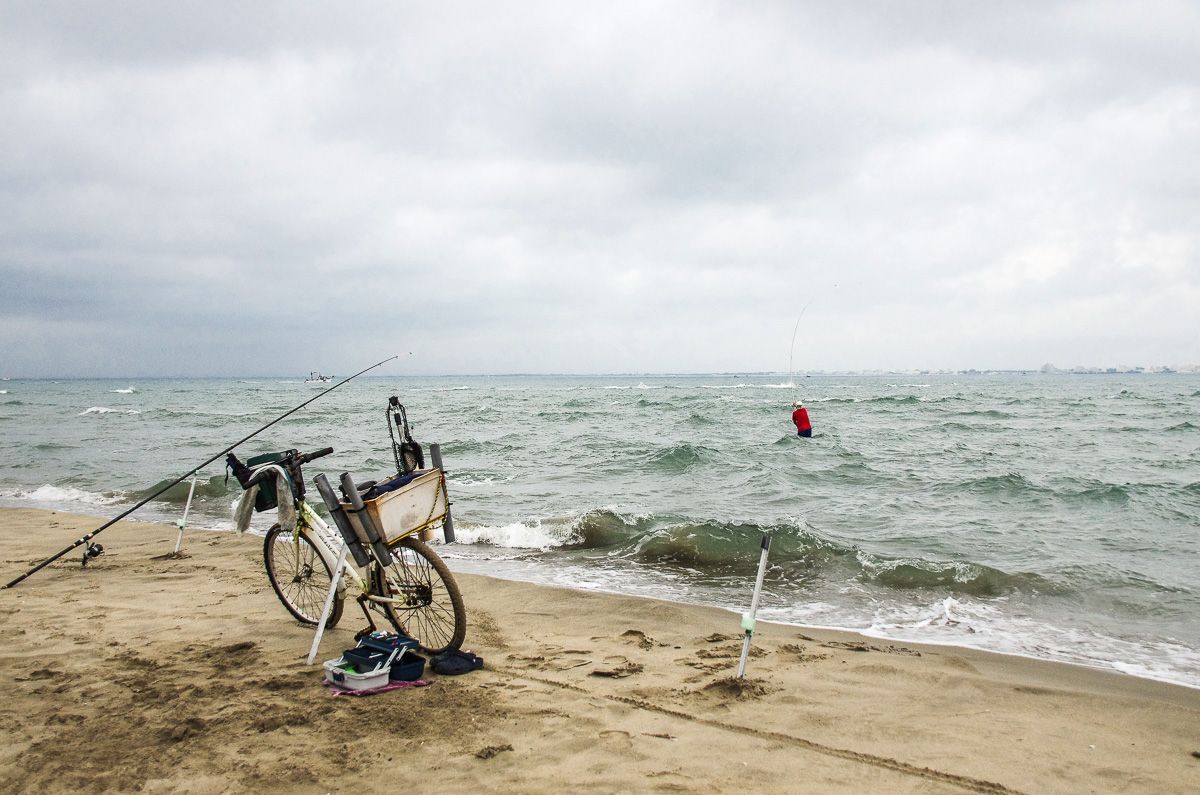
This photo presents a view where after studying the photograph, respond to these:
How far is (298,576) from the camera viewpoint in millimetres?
6129

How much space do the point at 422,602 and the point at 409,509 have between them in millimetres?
772

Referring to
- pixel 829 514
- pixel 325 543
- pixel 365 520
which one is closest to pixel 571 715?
pixel 365 520

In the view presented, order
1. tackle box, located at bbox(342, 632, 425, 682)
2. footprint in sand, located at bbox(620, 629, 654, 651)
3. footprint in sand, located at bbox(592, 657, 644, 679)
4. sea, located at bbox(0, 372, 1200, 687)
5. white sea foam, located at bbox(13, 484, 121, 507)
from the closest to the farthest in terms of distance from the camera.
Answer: tackle box, located at bbox(342, 632, 425, 682), footprint in sand, located at bbox(592, 657, 644, 679), footprint in sand, located at bbox(620, 629, 654, 651), sea, located at bbox(0, 372, 1200, 687), white sea foam, located at bbox(13, 484, 121, 507)

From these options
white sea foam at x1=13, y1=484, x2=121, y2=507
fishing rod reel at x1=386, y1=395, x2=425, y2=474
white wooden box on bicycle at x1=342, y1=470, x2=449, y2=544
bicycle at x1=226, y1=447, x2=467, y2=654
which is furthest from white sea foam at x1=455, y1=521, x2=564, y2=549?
white sea foam at x1=13, y1=484, x2=121, y2=507

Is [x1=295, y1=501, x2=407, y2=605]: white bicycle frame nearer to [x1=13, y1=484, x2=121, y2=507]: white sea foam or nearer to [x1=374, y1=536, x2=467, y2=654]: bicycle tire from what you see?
[x1=374, y1=536, x2=467, y2=654]: bicycle tire

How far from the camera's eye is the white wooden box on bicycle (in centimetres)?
506

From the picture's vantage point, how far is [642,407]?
46.2m

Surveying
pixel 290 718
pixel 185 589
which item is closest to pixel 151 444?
pixel 185 589

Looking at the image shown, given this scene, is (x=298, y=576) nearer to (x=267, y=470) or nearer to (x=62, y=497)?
(x=267, y=470)

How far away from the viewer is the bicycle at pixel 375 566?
5.22m

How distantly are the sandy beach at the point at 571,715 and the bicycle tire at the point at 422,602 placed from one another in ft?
1.32

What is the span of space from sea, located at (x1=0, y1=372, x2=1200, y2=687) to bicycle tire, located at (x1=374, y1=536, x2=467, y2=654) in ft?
6.01

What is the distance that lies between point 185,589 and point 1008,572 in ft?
32.0

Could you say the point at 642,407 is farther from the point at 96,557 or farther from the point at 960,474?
the point at 96,557
